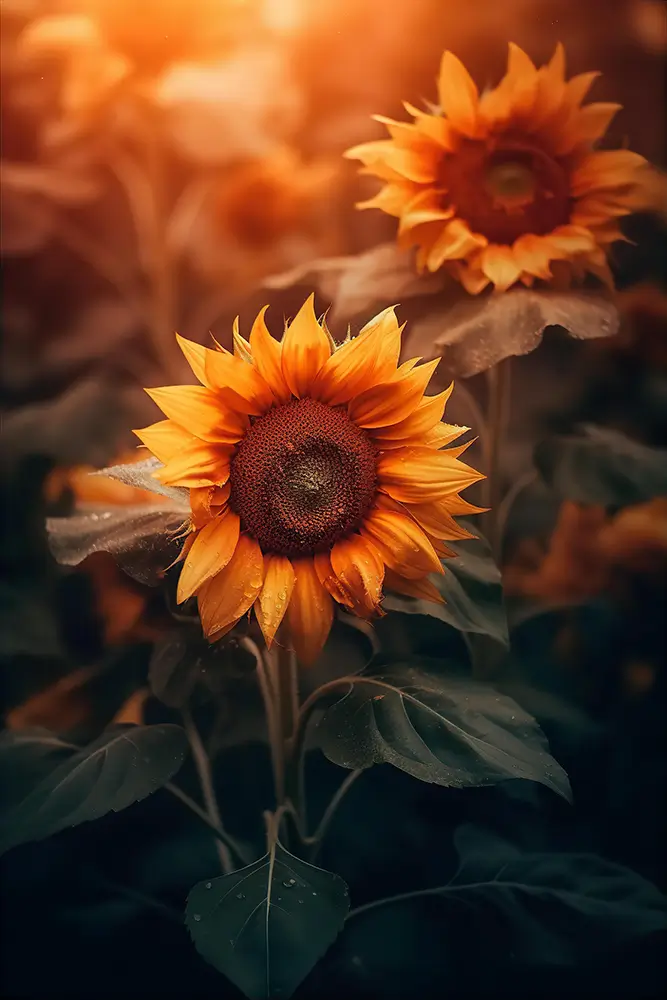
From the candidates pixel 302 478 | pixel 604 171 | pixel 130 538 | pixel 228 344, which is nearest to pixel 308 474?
pixel 302 478

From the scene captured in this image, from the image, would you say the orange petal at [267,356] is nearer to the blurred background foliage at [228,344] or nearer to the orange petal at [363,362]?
the orange petal at [363,362]

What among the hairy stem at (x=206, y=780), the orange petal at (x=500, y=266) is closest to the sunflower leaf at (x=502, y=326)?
the orange petal at (x=500, y=266)

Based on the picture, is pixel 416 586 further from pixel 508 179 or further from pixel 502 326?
pixel 508 179

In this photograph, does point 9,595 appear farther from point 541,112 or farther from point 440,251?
point 541,112

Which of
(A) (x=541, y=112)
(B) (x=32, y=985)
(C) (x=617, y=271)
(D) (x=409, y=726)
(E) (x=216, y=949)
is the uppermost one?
(A) (x=541, y=112)

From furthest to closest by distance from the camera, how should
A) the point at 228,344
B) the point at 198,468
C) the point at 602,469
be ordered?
the point at 228,344, the point at 602,469, the point at 198,468

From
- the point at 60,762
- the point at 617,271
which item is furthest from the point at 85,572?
the point at 617,271
